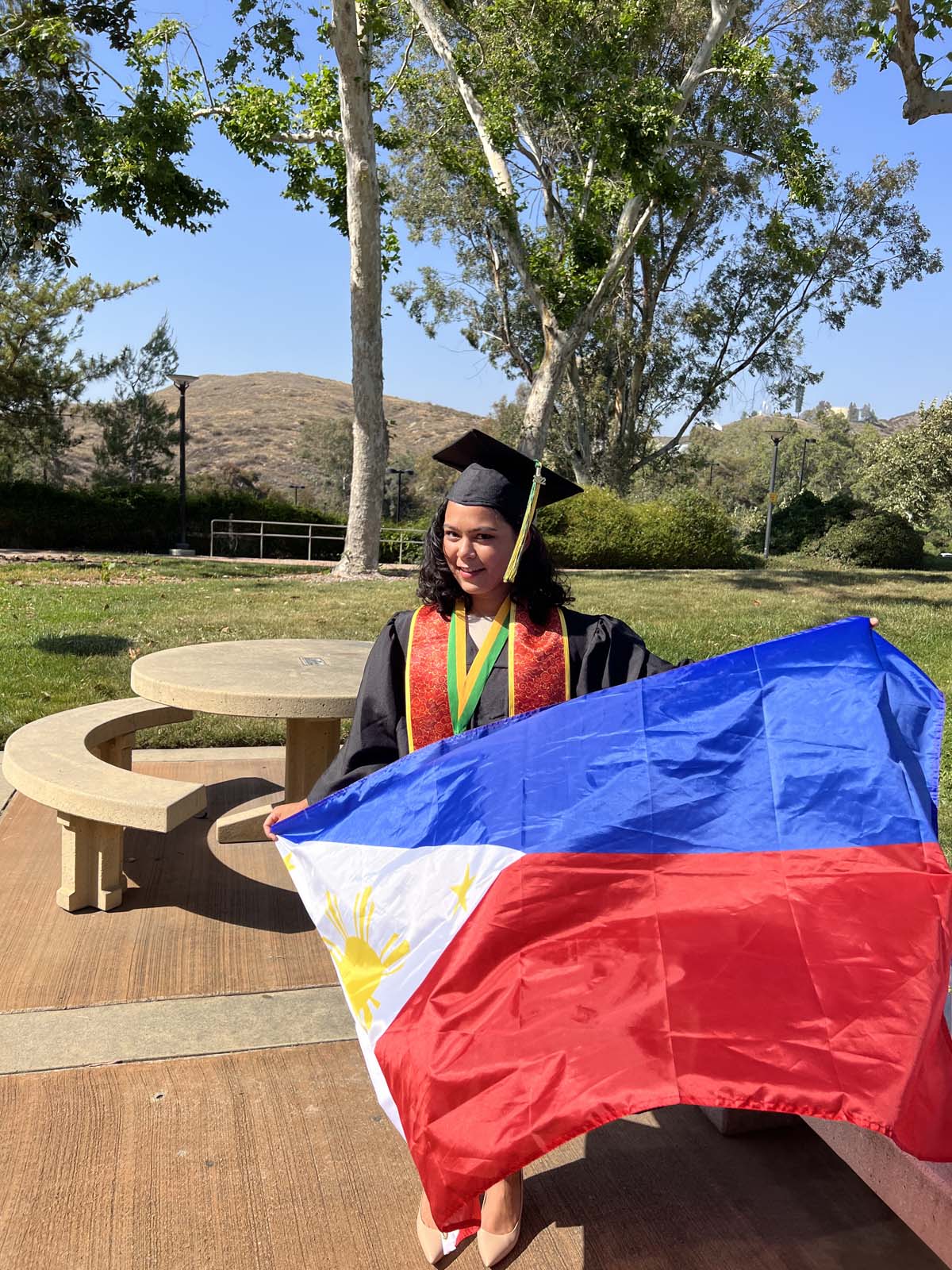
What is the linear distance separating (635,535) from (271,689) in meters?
18.8

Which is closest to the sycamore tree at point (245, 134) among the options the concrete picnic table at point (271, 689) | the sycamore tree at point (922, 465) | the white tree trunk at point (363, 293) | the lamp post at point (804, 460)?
the white tree trunk at point (363, 293)

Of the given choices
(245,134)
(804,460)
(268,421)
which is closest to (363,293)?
(245,134)

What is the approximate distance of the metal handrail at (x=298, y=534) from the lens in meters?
25.3

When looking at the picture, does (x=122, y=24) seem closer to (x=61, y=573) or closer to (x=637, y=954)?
(x=61, y=573)

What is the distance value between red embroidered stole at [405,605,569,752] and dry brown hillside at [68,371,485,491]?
249 feet

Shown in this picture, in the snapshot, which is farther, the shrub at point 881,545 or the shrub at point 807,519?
the shrub at point 807,519

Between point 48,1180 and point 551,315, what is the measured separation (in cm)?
1714

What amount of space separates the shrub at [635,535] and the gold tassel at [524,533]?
61.8ft

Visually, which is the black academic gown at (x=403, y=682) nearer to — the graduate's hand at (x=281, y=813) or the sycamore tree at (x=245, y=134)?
the graduate's hand at (x=281, y=813)

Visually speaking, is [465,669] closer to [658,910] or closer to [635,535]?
[658,910]

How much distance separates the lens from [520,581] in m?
2.65

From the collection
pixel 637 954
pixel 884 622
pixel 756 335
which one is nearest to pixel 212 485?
pixel 756 335

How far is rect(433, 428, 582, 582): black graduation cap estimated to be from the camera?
A: 2.55m


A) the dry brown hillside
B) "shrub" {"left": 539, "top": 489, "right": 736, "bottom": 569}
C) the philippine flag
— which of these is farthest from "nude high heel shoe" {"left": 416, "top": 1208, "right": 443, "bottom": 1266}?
the dry brown hillside
